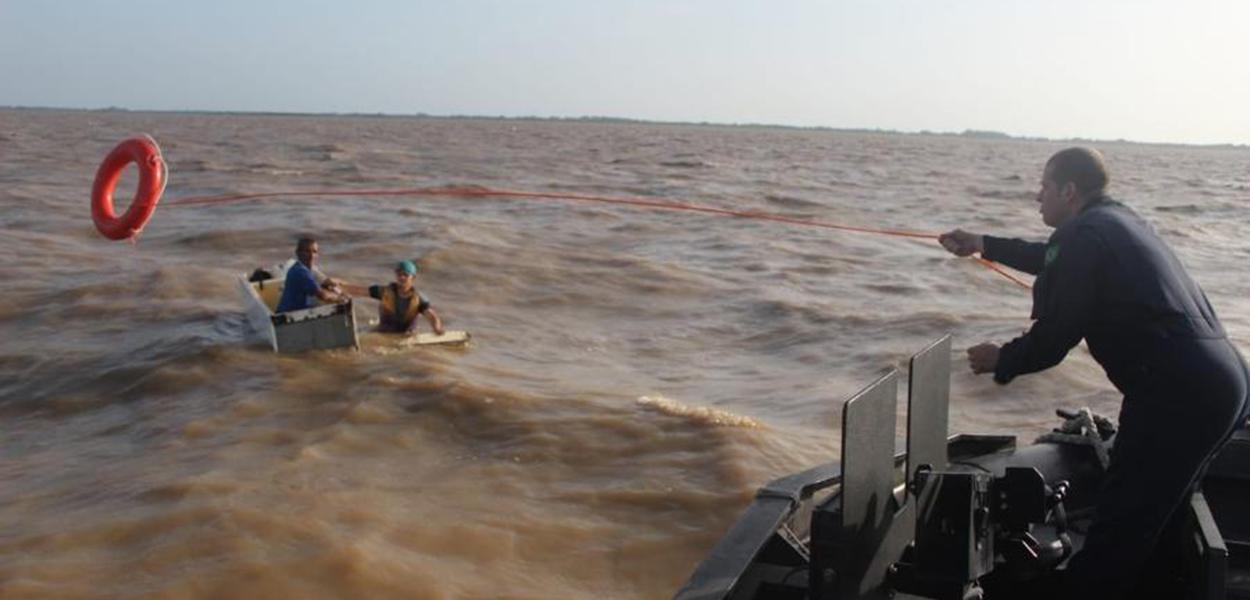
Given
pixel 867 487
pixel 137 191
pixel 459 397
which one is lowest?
pixel 459 397

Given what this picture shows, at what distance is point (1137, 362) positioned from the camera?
12.0 feet

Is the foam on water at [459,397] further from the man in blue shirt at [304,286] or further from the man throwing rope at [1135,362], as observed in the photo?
the man throwing rope at [1135,362]

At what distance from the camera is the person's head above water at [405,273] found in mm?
12031

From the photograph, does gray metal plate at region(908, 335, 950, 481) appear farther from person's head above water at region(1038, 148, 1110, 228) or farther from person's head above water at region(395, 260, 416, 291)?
person's head above water at region(395, 260, 416, 291)

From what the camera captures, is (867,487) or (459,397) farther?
(459,397)

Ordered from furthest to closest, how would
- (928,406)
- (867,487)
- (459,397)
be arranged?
(459,397)
(928,406)
(867,487)

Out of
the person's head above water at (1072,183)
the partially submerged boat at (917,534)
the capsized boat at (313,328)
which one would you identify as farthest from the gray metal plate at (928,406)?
the capsized boat at (313,328)

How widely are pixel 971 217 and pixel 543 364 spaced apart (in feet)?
64.7

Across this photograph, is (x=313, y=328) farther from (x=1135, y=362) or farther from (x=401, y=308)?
(x=1135, y=362)

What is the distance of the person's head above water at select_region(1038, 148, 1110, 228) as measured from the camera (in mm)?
3889

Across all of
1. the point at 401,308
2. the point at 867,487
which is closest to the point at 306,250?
the point at 401,308

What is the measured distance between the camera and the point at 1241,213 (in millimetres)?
33312

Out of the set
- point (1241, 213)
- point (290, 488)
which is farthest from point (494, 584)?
point (1241, 213)

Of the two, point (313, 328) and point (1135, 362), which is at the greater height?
point (1135, 362)
